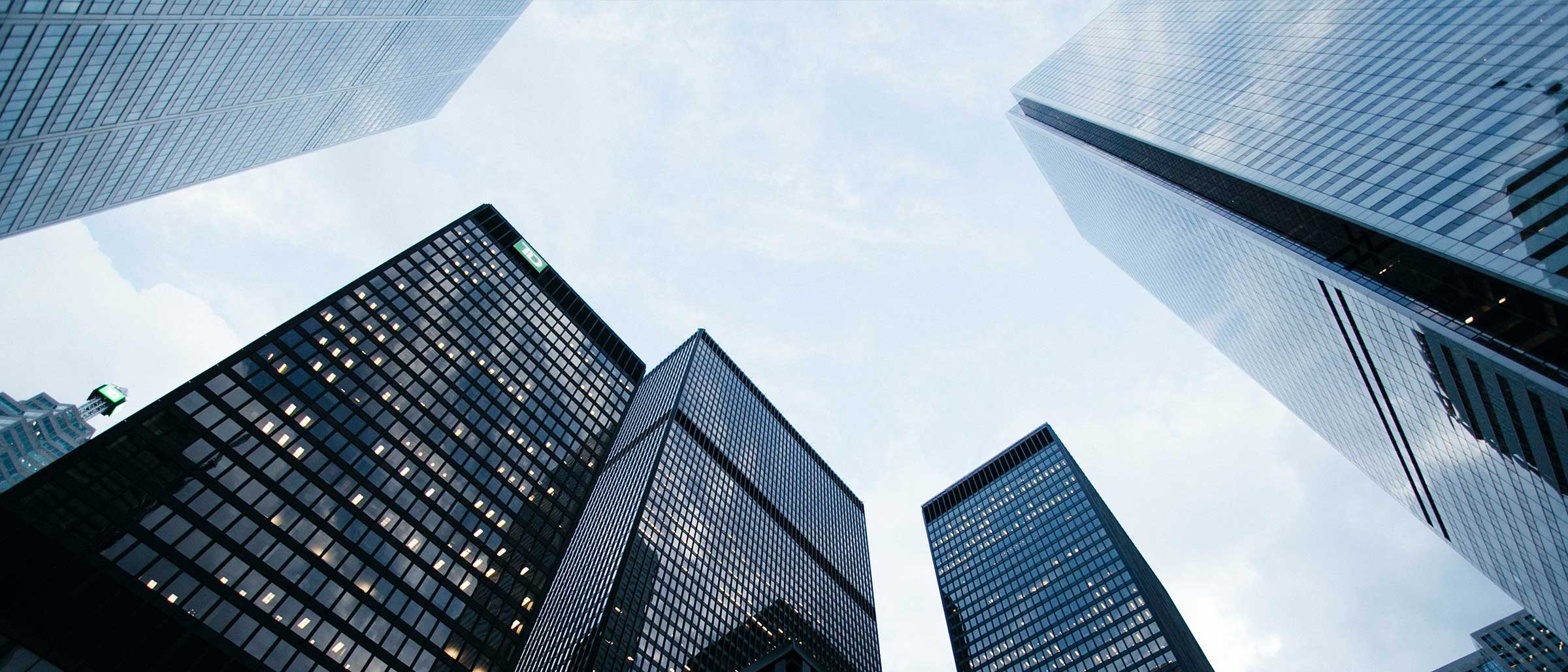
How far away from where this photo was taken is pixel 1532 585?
59.9 m

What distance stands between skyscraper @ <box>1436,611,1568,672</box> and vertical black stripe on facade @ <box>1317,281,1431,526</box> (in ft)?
228

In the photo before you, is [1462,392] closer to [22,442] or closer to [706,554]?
[706,554]

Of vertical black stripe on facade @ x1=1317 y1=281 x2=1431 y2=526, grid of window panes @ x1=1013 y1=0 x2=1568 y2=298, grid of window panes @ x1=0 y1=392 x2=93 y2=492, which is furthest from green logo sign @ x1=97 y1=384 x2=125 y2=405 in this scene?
vertical black stripe on facade @ x1=1317 y1=281 x2=1431 y2=526

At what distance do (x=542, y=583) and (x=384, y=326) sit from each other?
30.6 meters

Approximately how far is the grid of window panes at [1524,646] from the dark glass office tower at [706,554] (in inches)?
4546

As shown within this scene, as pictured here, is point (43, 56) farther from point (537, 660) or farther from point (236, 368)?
point (537, 660)

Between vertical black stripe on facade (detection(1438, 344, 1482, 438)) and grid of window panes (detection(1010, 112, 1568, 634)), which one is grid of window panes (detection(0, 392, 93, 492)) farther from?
vertical black stripe on facade (detection(1438, 344, 1482, 438))

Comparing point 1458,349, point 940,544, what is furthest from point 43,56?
point 940,544

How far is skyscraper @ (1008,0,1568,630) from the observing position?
149ft

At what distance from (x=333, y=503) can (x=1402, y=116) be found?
90.4 meters

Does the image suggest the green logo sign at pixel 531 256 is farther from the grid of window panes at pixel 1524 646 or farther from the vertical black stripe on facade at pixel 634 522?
the grid of window panes at pixel 1524 646

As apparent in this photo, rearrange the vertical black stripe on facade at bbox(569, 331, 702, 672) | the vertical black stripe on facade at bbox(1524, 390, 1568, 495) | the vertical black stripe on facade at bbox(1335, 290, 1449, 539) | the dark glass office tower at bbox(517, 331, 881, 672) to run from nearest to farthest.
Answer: the vertical black stripe on facade at bbox(1524, 390, 1568, 495) < the vertical black stripe on facade at bbox(1335, 290, 1449, 539) < the vertical black stripe on facade at bbox(569, 331, 702, 672) < the dark glass office tower at bbox(517, 331, 881, 672)

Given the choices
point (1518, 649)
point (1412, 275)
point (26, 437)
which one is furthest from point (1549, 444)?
point (26, 437)

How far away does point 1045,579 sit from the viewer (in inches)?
5610
